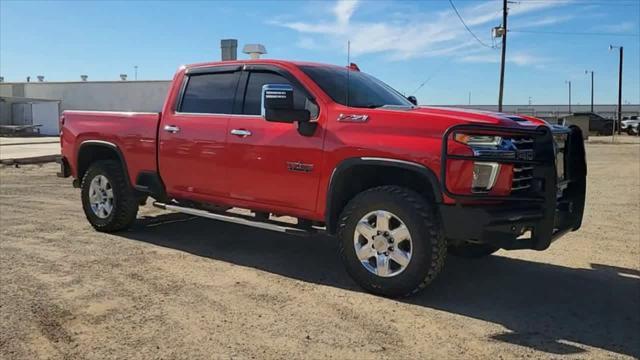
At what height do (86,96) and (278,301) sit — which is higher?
(86,96)

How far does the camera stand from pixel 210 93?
650cm

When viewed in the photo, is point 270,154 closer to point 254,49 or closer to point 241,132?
point 241,132

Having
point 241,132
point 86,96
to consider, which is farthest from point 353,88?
Answer: point 86,96

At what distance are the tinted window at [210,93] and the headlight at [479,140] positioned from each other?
2610mm

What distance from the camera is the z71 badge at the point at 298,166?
5.41 m

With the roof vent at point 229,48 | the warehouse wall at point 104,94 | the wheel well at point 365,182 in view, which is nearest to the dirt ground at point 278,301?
the wheel well at point 365,182

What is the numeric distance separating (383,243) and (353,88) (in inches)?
65.8

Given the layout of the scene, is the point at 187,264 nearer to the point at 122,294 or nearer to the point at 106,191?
the point at 122,294

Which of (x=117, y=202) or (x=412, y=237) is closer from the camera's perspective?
(x=412, y=237)

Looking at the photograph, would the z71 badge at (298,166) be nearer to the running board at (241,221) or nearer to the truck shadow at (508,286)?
the running board at (241,221)

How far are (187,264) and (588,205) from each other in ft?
23.4

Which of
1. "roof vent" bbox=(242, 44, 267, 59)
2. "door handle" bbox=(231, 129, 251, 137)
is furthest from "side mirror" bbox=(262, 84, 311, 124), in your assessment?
"roof vent" bbox=(242, 44, 267, 59)

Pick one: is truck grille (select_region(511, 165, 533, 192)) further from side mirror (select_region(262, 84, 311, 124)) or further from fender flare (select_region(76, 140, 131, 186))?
fender flare (select_region(76, 140, 131, 186))

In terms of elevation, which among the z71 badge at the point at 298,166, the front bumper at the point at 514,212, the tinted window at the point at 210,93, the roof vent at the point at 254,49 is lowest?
the front bumper at the point at 514,212
